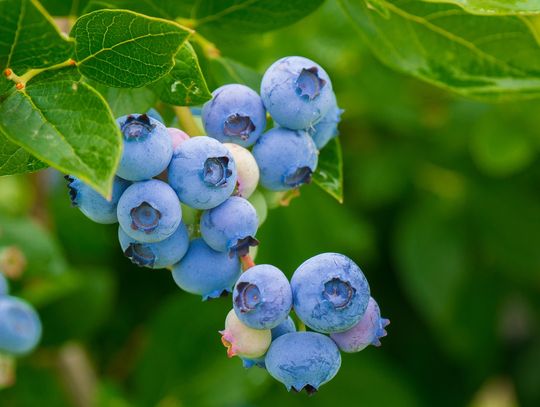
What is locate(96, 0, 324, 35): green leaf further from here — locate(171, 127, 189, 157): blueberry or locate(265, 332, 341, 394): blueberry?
locate(265, 332, 341, 394): blueberry

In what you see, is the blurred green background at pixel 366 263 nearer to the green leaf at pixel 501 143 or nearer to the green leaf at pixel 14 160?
the green leaf at pixel 501 143

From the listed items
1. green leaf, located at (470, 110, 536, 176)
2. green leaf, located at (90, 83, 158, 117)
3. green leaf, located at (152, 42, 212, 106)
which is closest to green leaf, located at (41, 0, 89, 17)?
green leaf, located at (90, 83, 158, 117)

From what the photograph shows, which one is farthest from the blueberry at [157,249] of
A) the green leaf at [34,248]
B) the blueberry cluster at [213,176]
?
the green leaf at [34,248]

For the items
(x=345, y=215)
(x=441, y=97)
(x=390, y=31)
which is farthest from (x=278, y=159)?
(x=441, y=97)

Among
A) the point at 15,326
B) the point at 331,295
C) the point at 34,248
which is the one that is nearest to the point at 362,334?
the point at 331,295

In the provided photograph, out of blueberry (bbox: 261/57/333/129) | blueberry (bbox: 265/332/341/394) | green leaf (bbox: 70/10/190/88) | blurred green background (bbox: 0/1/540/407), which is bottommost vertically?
blurred green background (bbox: 0/1/540/407)

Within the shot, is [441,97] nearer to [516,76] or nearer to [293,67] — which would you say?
[516,76]

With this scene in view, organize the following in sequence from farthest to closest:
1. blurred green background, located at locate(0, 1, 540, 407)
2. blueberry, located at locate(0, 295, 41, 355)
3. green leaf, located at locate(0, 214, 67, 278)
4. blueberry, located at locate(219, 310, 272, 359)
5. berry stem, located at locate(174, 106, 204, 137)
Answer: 1. blurred green background, located at locate(0, 1, 540, 407)
2. green leaf, located at locate(0, 214, 67, 278)
3. blueberry, located at locate(0, 295, 41, 355)
4. berry stem, located at locate(174, 106, 204, 137)
5. blueberry, located at locate(219, 310, 272, 359)

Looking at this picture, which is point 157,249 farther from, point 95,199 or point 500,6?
point 500,6
